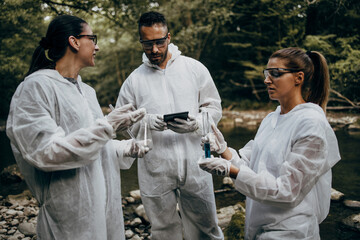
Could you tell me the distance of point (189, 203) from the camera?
2900 millimetres

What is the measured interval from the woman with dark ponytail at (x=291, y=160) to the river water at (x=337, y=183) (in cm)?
234

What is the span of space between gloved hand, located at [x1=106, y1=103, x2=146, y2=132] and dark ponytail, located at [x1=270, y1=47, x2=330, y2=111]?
1000 mm

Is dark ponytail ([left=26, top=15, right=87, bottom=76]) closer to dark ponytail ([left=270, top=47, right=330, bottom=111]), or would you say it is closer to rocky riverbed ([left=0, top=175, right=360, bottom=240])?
dark ponytail ([left=270, top=47, right=330, bottom=111])

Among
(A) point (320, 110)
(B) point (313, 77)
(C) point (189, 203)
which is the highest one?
(B) point (313, 77)

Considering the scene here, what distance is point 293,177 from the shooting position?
1685 mm

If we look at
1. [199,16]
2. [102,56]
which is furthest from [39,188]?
[102,56]

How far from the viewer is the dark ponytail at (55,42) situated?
1.92 m

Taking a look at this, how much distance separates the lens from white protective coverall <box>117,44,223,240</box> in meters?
2.81

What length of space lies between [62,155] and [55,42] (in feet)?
2.44

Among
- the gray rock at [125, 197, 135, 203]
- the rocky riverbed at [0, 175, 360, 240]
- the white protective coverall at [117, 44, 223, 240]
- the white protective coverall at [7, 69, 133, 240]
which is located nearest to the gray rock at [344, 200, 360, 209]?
the rocky riverbed at [0, 175, 360, 240]

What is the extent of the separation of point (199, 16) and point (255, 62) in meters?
3.85

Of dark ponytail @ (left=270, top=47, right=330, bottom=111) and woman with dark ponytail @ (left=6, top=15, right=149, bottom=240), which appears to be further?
dark ponytail @ (left=270, top=47, right=330, bottom=111)

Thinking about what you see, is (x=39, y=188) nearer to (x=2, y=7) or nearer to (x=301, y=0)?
(x=2, y=7)

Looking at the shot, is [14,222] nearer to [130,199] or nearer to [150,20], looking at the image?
[130,199]
